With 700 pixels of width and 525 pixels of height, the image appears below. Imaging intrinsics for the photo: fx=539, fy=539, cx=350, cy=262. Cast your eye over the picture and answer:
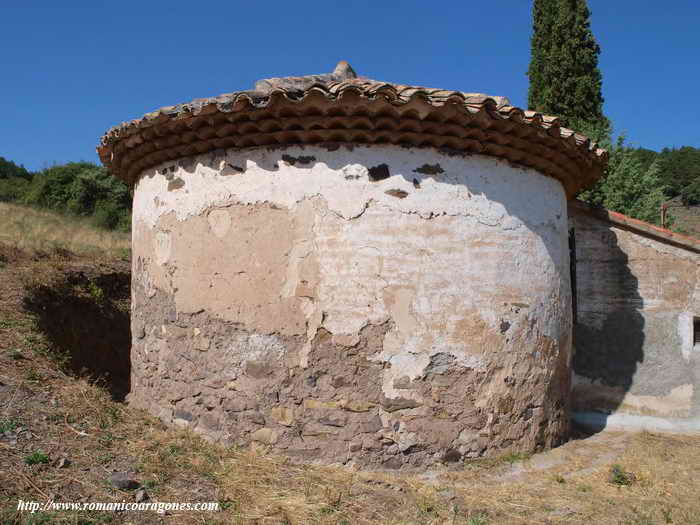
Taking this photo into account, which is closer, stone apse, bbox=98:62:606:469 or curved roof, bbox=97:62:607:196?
curved roof, bbox=97:62:607:196

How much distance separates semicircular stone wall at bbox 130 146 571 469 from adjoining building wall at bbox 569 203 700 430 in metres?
2.39

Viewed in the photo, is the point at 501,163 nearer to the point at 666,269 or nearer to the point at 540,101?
the point at 666,269

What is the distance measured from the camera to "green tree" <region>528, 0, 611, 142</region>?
45.8 ft

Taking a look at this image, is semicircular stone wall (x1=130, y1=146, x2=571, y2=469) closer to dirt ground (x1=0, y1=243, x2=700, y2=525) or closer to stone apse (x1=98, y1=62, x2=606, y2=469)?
stone apse (x1=98, y1=62, x2=606, y2=469)

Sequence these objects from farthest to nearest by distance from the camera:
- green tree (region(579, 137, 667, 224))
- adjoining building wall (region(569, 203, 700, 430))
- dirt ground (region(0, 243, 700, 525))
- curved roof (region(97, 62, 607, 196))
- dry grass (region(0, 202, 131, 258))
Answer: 1. green tree (region(579, 137, 667, 224))
2. dry grass (region(0, 202, 131, 258))
3. adjoining building wall (region(569, 203, 700, 430))
4. curved roof (region(97, 62, 607, 196))
5. dirt ground (region(0, 243, 700, 525))

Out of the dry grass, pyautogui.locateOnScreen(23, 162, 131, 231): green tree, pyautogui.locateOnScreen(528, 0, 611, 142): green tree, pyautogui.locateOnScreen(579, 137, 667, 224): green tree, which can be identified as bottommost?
the dry grass

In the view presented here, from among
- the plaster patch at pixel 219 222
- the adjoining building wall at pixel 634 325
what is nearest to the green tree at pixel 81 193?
the plaster patch at pixel 219 222

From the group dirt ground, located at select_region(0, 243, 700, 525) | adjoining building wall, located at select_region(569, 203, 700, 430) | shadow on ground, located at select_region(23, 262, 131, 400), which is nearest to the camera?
dirt ground, located at select_region(0, 243, 700, 525)

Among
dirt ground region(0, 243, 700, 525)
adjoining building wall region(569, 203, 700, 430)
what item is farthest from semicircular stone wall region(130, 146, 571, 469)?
adjoining building wall region(569, 203, 700, 430)

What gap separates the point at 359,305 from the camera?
13.8 ft

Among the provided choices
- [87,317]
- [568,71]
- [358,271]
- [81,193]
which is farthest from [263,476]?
[81,193]

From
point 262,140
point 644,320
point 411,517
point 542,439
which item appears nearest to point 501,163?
point 262,140

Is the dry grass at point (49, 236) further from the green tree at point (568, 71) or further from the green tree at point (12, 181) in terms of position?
the green tree at point (568, 71)

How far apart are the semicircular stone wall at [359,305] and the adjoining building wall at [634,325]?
2.39m
